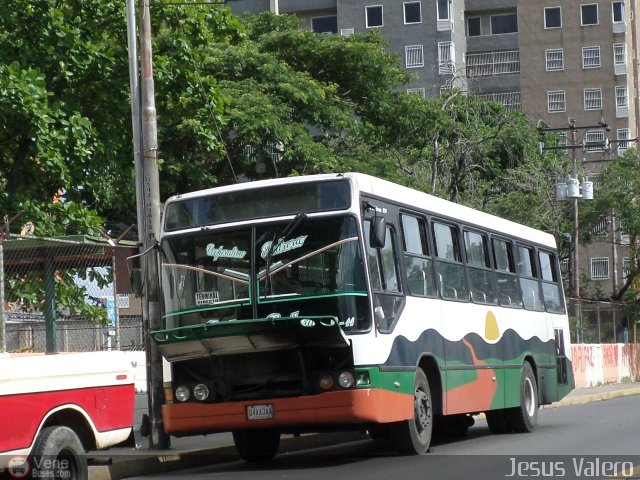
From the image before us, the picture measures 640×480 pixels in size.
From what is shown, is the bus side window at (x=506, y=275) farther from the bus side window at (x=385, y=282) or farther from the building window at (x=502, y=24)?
the building window at (x=502, y=24)

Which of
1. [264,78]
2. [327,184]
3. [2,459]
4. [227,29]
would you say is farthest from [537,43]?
[2,459]

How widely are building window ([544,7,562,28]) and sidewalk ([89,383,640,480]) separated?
181 ft

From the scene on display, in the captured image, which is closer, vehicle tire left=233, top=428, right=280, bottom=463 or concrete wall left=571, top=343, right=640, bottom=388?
vehicle tire left=233, top=428, right=280, bottom=463

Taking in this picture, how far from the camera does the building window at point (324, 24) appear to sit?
66375 millimetres

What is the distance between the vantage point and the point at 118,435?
1096 cm

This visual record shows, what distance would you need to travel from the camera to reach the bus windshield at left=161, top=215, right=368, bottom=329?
12.8m

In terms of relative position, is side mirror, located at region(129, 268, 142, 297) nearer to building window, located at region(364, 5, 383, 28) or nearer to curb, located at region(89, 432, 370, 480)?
curb, located at region(89, 432, 370, 480)

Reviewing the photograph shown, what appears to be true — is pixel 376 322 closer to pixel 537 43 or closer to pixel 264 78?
pixel 264 78

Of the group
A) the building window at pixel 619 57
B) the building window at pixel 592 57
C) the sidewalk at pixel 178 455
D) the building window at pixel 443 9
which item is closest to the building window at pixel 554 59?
the building window at pixel 592 57

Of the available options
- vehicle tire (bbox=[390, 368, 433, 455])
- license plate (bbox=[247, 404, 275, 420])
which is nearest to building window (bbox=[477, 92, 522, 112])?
vehicle tire (bbox=[390, 368, 433, 455])

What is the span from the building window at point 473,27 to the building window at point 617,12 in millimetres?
7705

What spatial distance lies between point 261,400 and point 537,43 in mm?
59820

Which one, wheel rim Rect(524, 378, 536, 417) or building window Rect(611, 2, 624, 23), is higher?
building window Rect(611, 2, 624, 23)

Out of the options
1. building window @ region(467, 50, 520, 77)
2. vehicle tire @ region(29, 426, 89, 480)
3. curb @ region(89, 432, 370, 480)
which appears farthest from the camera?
building window @ region(467, 50, 520, 77)
